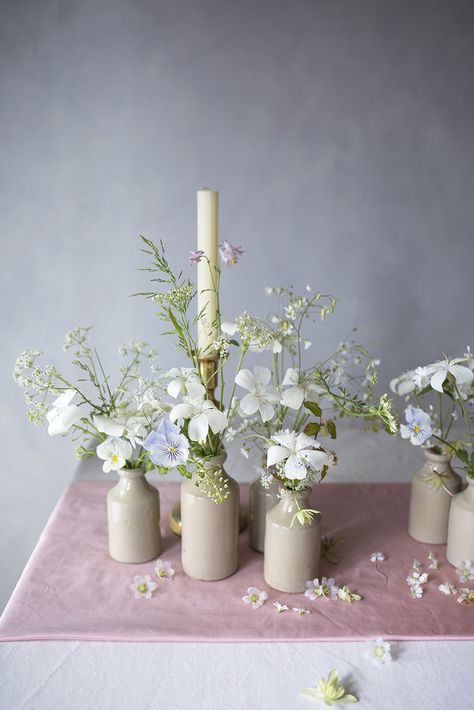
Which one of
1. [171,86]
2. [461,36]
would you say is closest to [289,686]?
[171,86]

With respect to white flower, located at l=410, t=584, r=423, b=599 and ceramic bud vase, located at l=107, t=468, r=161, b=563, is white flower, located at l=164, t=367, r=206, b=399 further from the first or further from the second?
white flower, located at l=410, t=584, r=423, b=599

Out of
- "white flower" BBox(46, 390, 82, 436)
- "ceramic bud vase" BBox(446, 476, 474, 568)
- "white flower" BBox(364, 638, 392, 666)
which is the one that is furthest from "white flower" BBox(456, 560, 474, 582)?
"white flower" BBox(46, 390, 82, 436)

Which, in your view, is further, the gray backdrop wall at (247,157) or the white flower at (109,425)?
the gray backdrop wall at (247,157)

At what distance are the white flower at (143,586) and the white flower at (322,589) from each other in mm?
243

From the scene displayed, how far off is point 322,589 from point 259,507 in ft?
0.59

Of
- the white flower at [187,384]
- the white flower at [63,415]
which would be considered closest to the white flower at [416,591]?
the white flower at [187,384]

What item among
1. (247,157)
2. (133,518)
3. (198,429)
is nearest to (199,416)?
(198,429)

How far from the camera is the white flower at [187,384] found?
93 centimetres

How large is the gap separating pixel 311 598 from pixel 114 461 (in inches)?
14.6

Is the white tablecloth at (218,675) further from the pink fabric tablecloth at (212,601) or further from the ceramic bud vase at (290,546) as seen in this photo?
the ceramic bud vase at (290,546)

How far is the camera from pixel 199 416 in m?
0.92

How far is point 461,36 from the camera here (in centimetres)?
175

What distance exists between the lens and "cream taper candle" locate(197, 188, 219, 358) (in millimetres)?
1016

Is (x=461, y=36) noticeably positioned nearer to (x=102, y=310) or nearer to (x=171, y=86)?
(x=171, y=86)
